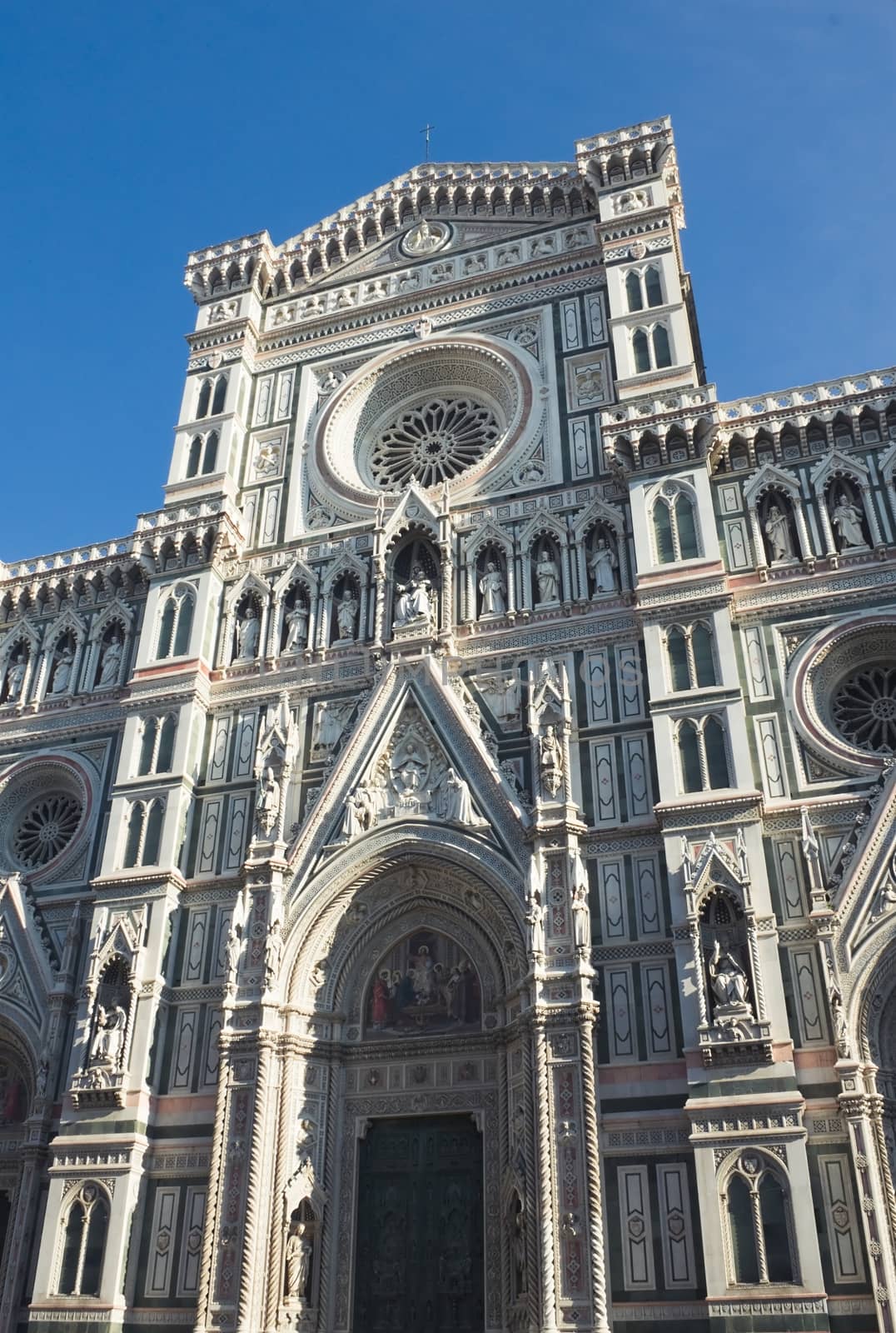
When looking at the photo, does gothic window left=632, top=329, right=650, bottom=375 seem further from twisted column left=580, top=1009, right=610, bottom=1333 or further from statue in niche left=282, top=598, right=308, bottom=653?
twisted column left=580, top=1009, right=610, bottom=1333

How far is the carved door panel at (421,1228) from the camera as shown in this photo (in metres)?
15.6

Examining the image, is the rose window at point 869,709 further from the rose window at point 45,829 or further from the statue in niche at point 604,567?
the rose window at point 45,829

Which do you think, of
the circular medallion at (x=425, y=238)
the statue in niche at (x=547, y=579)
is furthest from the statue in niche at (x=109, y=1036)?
the circular medallion at (x=425, y=238)

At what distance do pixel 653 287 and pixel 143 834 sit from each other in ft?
43.8

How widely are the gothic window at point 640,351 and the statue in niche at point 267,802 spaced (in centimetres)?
953

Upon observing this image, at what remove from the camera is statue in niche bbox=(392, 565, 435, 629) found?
65.8 ft

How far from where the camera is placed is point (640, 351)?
71.2 ft

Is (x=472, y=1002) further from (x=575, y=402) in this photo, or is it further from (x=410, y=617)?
(x=575, y=402)

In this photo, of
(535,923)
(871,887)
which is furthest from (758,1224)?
(535,923)

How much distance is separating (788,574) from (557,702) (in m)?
4.02

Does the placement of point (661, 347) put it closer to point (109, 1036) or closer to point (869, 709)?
point (869, 709)

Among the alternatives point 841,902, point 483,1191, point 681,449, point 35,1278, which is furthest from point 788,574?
point 35,1278

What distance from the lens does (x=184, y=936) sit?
61.3ft

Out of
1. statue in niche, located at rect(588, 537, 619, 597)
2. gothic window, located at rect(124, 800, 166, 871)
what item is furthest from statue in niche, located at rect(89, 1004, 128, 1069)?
statue in niche, located at rect(588, 537, 619, 597)
